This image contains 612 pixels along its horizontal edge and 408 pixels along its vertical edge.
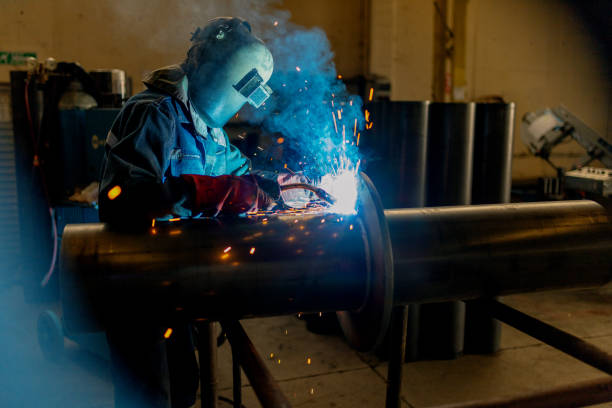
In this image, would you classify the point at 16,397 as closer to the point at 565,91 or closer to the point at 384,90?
the point at 384,90

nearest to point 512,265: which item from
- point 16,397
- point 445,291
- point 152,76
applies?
point 445,291

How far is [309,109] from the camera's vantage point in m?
4.02

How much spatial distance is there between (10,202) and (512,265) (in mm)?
5252

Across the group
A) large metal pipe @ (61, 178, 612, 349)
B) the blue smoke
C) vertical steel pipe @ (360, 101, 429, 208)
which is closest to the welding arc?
large metal pipe @ (61, 178, 612, 349)

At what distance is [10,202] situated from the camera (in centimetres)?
505

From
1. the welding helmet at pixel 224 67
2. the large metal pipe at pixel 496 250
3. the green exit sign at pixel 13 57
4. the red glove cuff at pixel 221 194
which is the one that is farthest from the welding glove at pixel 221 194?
the green exit sign at pixel 13 57

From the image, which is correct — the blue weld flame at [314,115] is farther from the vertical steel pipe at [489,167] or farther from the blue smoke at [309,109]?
the vertical steel pipe at [489,167]

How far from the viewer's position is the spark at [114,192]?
140 cm

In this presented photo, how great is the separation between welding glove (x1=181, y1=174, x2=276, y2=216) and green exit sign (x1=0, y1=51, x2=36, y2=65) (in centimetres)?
468

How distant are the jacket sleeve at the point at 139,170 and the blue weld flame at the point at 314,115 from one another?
1.75 ft

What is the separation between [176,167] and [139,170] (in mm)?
328

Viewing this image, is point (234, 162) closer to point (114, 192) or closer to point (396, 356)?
point (114, 192)

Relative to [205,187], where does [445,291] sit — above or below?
below

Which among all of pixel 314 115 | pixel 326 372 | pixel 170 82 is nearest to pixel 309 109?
pixel 314 115
